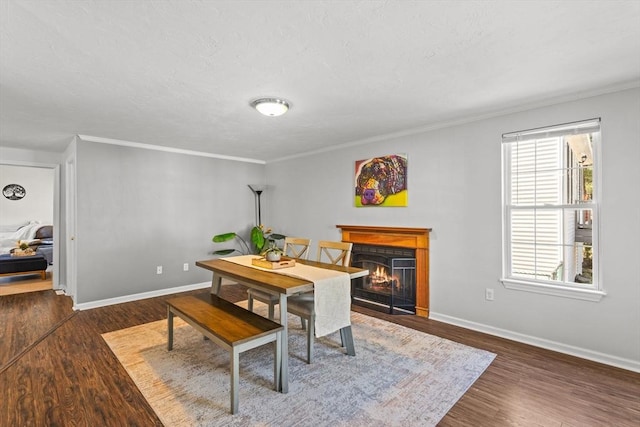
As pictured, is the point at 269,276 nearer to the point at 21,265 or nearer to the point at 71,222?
the point at 71,222

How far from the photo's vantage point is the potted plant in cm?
511

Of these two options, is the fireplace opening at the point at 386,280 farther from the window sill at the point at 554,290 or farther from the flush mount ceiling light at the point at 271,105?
the flush mount ceiling light at the point at 271,105

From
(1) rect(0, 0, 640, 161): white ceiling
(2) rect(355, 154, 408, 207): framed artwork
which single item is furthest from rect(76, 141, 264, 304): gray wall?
(2) rect(355, 154, 408, 207): framed artwork

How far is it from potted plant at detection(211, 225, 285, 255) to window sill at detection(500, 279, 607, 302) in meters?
3.54

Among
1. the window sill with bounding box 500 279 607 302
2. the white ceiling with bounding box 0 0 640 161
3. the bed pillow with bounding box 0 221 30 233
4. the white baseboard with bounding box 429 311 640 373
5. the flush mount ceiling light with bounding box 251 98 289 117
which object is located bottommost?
the white baseboard with bounding box 429 311 640 373

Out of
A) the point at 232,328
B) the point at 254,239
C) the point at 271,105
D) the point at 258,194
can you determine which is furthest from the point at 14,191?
the point at 232,328

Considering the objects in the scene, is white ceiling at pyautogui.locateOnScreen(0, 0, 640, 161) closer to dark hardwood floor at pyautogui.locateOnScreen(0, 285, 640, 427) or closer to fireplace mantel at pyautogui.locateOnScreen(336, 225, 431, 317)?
fireplace mantel at pyautogui.locateOnScreen(336, 225, 431, 317)

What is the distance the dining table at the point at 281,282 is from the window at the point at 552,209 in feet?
5.36

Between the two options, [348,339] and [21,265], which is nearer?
[348,339]

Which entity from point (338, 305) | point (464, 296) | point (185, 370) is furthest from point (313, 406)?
point (464, 296)

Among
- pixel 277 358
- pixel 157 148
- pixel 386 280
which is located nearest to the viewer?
pixel 277 358

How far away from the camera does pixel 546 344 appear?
2.82 m

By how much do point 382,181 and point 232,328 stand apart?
2706mm

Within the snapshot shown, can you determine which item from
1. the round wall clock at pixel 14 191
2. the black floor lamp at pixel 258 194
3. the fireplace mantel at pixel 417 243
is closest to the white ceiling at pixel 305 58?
the fireplace mantel at pixel 417 243
